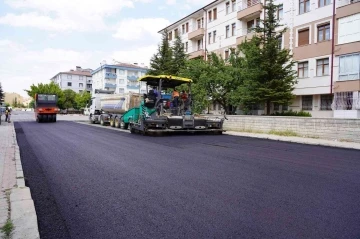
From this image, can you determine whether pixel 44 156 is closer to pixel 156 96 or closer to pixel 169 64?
pixel 156 96

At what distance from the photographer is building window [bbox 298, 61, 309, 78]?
2845cm

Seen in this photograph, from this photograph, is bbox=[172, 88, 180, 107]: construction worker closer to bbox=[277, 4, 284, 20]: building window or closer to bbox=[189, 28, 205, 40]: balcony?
bbox=[277, 4, 284, 20]: building window

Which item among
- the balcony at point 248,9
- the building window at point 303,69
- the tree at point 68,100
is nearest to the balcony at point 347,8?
the building window at point 303,69

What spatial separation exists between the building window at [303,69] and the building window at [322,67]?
1112 millimetres

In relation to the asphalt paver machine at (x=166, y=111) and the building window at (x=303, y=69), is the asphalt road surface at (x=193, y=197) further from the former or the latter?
the building window at (x=303, y=69)

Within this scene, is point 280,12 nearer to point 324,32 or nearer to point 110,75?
point 324,32

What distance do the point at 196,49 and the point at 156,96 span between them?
29.6 metres

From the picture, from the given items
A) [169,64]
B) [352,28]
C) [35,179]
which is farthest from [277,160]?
[169,64]

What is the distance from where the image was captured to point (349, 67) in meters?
24.5

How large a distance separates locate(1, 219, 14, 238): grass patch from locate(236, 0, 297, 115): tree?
22217mm

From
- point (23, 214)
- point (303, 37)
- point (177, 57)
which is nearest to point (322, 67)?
point (303, 37)

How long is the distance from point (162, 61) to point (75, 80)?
277ft

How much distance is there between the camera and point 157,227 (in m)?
3.85

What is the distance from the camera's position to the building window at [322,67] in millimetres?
26688
